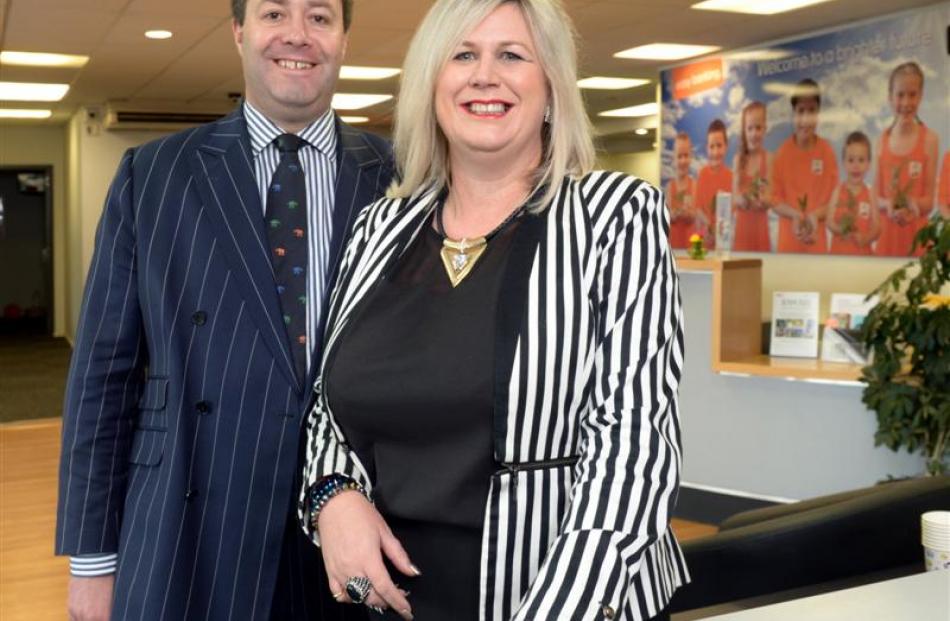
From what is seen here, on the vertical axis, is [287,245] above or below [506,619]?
above

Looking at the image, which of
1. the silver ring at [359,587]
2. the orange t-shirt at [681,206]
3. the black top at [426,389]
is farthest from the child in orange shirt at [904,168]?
the silver ring at [359,587]

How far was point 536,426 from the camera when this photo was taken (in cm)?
142

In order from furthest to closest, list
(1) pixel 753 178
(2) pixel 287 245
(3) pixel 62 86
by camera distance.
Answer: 1. (3) pixel 62 86
2. (1) pixel 753 178
3. (2) pixel 287 245

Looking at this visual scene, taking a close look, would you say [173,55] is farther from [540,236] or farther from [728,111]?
[540,236]

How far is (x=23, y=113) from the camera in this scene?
1523 cm

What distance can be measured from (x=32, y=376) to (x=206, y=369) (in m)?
12.1

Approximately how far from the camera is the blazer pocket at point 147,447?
6.29 ft

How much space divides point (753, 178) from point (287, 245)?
7.72 m

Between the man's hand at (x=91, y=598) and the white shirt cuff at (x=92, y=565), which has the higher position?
the white shirt cuff at (x=92, y=565)

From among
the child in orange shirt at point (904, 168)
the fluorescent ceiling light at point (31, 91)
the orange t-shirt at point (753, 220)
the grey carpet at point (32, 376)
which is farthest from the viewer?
the fluorescent ceiling light at point (31, 91)

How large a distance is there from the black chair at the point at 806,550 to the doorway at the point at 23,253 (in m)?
17.2

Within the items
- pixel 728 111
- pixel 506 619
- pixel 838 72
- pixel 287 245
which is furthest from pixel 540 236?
pixel 728 111

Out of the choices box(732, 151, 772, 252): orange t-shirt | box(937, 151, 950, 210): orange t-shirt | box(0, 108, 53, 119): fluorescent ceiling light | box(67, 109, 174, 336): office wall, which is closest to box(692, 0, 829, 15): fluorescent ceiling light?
box(937, 151, 950, 210): orange t-shirt

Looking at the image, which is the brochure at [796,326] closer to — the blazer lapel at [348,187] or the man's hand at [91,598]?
the blazer lapel at [348,187]
